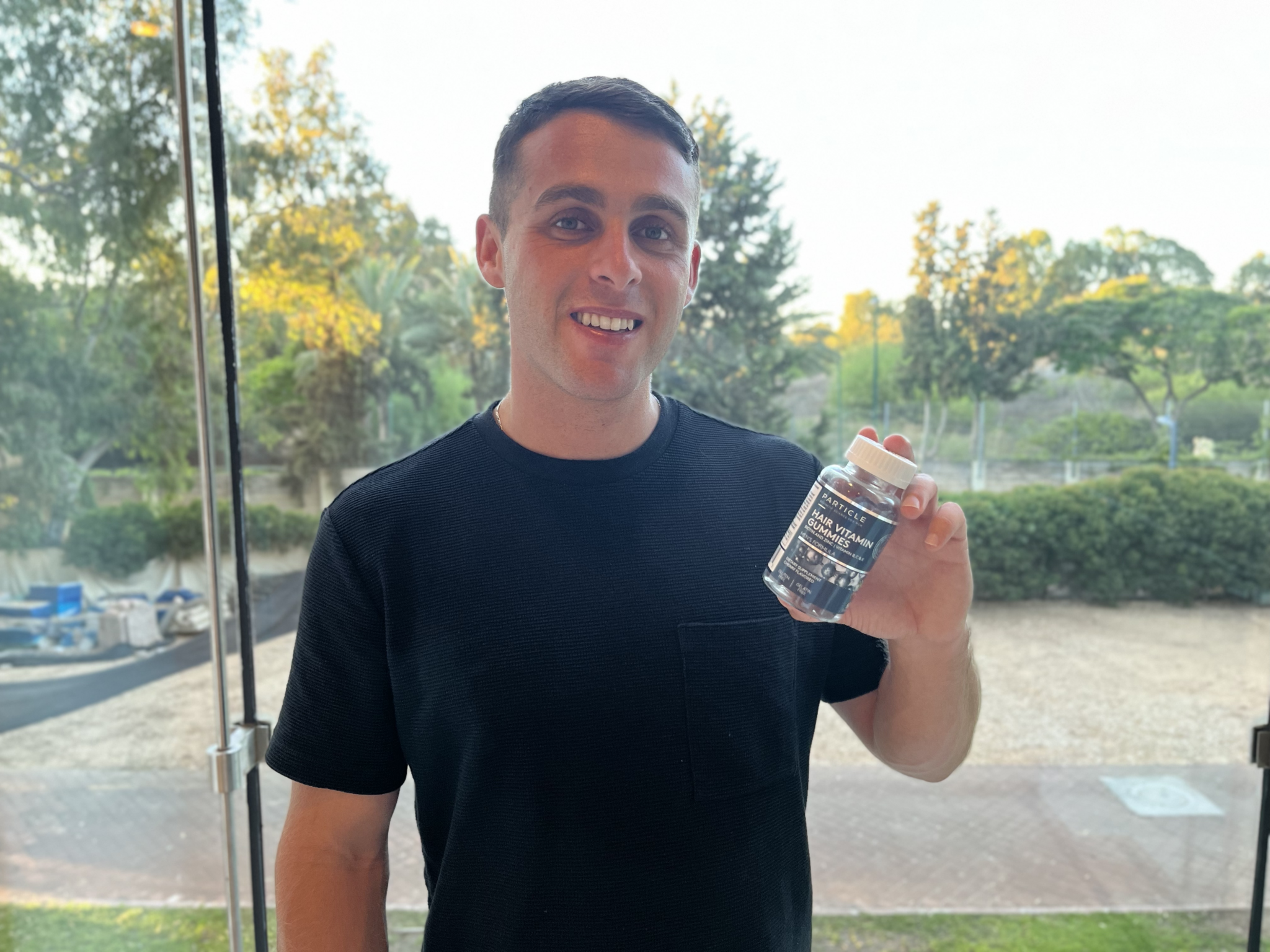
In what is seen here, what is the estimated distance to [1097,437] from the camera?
2227mm

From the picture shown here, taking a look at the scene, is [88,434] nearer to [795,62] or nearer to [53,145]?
[53,145]

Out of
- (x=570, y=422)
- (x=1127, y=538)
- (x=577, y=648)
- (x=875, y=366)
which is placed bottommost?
(x=1127, y=538)

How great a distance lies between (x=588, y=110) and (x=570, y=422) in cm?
37

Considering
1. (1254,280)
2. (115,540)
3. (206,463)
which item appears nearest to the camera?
(206,463)

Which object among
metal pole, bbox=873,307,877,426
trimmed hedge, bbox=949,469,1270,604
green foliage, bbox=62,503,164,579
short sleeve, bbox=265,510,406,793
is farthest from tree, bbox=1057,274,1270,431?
green foliage, bbox=62,503,164,579

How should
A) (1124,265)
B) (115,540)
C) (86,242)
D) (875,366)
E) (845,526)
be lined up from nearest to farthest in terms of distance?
1. (845,526)
2. (86,242)
3. (115,540)
4. (1124,265)
5. (875,366)

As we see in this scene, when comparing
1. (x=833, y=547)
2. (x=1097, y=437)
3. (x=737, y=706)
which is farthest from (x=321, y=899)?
(x=1097, y=437)

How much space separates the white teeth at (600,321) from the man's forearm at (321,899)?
683mm

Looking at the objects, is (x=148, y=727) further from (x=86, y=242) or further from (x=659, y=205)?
(x=659, y=205)

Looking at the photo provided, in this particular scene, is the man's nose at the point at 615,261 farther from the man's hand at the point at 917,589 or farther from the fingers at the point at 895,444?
the man's hand at the point at 917,589

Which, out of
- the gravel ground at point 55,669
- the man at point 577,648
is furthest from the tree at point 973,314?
the gravel ground at point 55,669

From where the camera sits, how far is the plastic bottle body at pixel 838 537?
0.79m

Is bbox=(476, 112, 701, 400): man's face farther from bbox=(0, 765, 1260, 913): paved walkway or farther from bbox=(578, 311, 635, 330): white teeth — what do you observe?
bbox=(0, 765, 1260, 913): paved walkway

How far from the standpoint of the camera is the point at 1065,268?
2.22 metres
